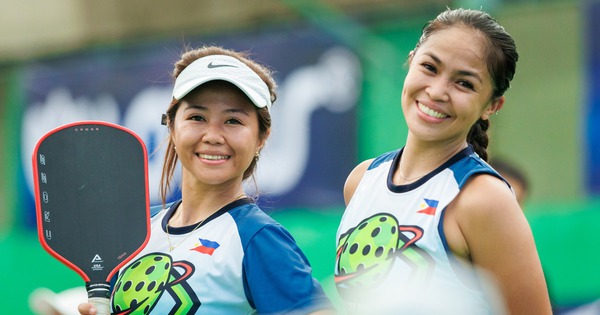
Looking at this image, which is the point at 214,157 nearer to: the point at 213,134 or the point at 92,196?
the point at 213,134

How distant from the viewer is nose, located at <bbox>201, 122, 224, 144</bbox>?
3.36 metres

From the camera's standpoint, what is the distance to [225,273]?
3.23 meters

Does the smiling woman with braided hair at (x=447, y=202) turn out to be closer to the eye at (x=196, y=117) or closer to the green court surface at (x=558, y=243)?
the eye at (x=196, y=117)

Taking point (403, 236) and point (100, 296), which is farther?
point (100, 296)

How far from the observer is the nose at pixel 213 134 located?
3.36 metres

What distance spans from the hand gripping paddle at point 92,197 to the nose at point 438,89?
35.8 inches

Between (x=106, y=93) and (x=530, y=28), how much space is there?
137 inches

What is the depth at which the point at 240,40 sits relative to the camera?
28.9 feet

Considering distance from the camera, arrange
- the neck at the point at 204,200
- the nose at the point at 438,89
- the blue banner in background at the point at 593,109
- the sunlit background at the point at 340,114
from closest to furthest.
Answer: the nose at the point at 438,89 < the neck at the point at 204,200 < the sunlit background at the point at 340,114 < the blue banner in background at the point at 593,109

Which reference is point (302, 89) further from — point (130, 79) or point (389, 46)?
point (130, 79)

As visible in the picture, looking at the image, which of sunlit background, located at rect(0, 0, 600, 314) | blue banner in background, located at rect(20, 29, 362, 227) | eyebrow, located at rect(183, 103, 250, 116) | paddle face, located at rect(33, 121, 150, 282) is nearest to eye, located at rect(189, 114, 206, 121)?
eyebrow, located at rect(183, 103, 250, 116)

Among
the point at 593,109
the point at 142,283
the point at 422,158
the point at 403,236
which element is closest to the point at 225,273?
the point at 142,283

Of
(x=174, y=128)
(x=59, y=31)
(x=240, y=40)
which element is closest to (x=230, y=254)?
(x=174, y=128)

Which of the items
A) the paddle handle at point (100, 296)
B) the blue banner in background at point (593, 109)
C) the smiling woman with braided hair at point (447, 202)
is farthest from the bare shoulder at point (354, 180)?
the blue banner in background at point (593, 109)
